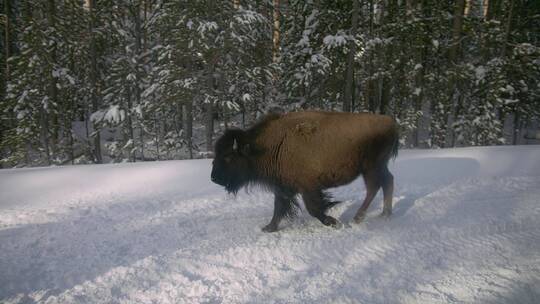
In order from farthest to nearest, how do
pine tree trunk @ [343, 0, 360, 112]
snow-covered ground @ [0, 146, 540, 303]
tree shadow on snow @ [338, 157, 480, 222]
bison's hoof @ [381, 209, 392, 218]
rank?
pine tree trunk @ [343, 0, 360, 112] → tree shadow on snow @ [338, 157, 480, 222] → bison's hoof @ [381, 209, 392, 218] → snow-covered ground @ [0, 146, 540, 303]

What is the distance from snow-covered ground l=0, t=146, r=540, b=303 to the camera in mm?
2732

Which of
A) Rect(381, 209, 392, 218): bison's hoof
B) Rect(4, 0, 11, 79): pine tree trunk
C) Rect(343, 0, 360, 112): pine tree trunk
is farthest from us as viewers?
Rect(4, 0, 11, 79): pine tree trunk

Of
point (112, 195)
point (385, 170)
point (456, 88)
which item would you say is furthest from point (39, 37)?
point (456, 88)

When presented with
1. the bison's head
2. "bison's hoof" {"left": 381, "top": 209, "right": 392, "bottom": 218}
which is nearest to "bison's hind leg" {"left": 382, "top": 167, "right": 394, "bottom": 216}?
"bison's hoof" {"left": 381, "top": 209, "right": 392, "bottom": 218}

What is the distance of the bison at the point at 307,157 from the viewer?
4.14 meters

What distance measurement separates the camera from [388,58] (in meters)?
14.5

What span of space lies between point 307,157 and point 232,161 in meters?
0.93

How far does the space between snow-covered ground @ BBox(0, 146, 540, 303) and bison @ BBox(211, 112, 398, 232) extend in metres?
0.43

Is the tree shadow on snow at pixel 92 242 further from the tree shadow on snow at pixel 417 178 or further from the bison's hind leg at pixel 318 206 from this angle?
the tree shadow on snow at pixel 417 178

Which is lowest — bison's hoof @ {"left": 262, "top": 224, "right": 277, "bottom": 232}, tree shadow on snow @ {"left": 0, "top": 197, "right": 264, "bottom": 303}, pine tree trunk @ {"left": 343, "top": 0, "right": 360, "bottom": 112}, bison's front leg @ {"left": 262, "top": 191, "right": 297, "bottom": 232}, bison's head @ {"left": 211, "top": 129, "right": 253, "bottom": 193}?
bison's hoof @ {"left": 262, "top": 224, "right": 277, "bottom": 232}

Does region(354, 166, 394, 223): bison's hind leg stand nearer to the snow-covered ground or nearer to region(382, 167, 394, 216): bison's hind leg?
region(382, 167, 394, 216): bison's hind leg

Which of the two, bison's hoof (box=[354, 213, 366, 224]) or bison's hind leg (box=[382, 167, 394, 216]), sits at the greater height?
bison's hind leg (box=[382, 167, 394, 216])

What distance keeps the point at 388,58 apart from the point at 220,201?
1198cm

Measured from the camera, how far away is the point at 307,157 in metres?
4.17
